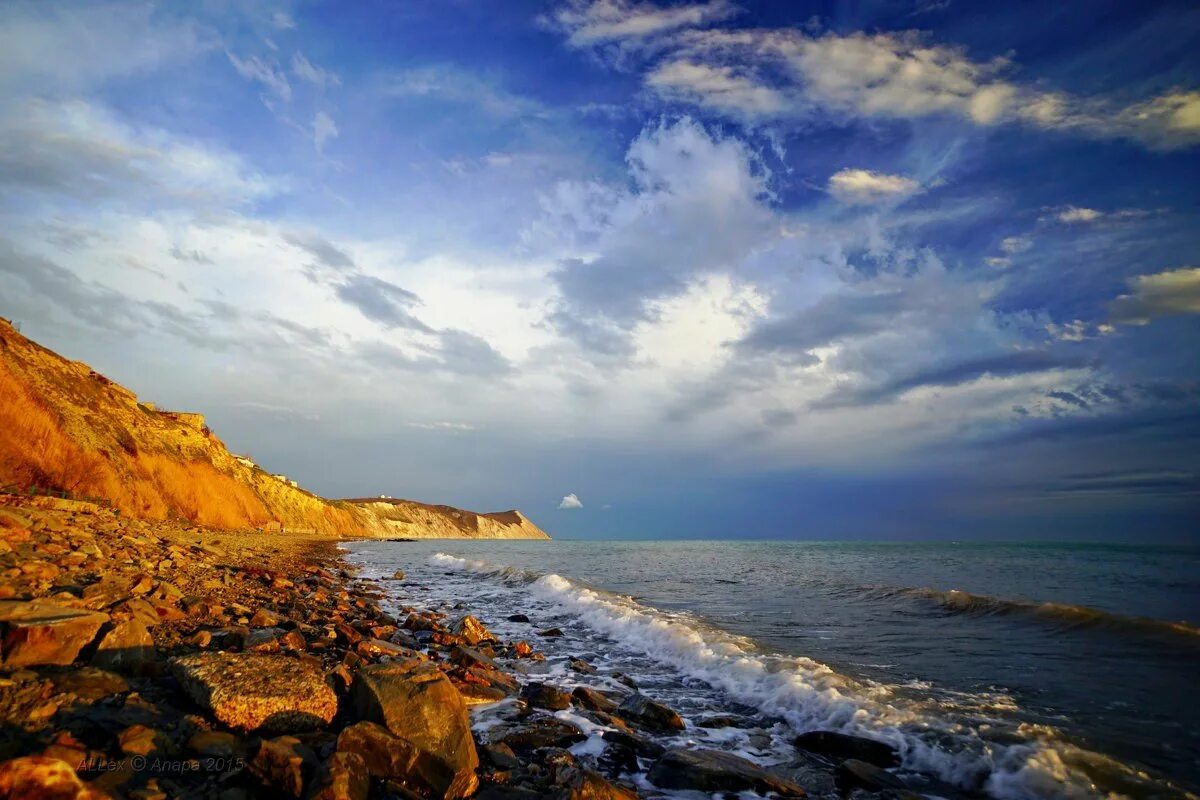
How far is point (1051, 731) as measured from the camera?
25.9ft

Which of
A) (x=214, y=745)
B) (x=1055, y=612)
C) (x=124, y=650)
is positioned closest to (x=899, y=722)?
(x=214, y=745)

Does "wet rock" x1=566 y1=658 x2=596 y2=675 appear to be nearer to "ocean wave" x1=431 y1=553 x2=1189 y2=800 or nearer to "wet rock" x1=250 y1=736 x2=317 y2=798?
"ocean wave" x1=431 y1=553 x2=1189 y2=800

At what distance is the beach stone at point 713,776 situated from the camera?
243 inches

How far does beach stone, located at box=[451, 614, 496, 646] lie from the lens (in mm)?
13039

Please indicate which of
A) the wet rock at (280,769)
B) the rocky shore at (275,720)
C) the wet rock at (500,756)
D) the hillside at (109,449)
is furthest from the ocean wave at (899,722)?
the hillside at (109,449)

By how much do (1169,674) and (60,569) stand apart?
2240cm

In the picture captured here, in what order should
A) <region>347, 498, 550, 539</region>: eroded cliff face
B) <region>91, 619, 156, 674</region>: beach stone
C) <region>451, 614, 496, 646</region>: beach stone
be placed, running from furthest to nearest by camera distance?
<region>347, 498, 550, 539</region>: eroded cliff face
<region>451, 614, 496, 646</region>: beach stone
<region>91, 619, 156, 674</region>: beach stone

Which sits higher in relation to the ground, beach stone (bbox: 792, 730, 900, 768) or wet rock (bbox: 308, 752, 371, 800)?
wet rock (bbox: 308, 752, 371, 800)

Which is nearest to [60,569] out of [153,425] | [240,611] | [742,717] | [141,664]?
[240,611]

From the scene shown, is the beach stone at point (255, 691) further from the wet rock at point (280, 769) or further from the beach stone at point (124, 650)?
the wet rock at point (280, 769)

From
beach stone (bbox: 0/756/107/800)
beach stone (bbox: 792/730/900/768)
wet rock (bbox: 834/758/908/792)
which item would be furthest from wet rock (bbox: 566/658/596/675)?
beach stone (bbox: 0/756/107/800)

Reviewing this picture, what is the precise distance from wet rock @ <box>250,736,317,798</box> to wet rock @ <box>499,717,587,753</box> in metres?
2.89

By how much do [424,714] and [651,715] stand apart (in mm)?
4121

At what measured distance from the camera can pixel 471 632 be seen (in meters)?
13.3
